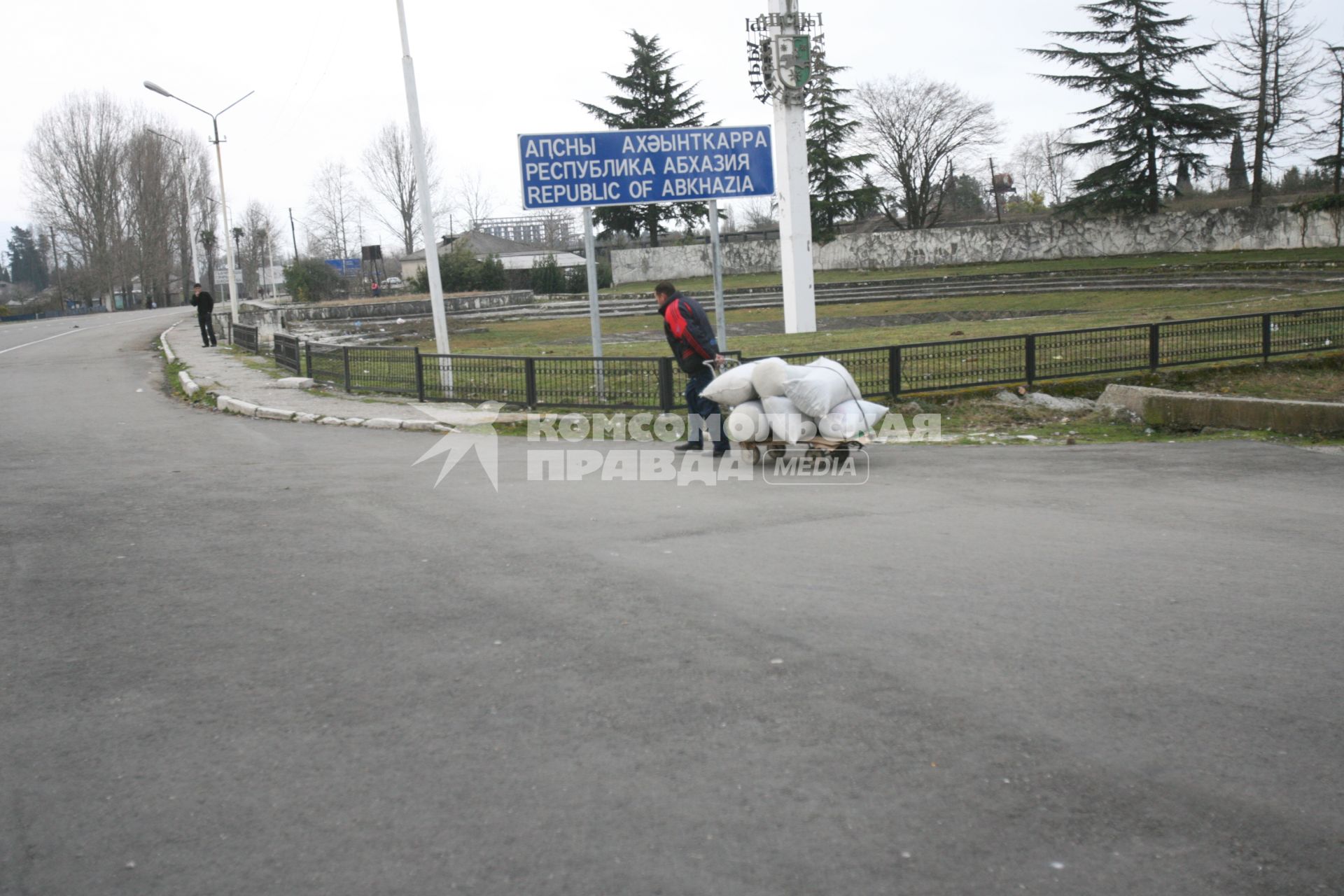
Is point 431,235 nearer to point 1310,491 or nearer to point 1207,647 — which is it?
point 1310,491

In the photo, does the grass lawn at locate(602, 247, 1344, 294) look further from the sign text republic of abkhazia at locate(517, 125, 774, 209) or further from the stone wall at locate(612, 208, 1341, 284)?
the sign text republic of abkhazia at locate(517, 125, 774, 209)

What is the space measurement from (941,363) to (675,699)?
34.3 feet

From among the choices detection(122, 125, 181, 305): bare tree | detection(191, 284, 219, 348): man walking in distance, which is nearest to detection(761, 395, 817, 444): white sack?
detection(191, 284, 219, 348): man walking in distance

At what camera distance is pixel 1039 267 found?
142 ft

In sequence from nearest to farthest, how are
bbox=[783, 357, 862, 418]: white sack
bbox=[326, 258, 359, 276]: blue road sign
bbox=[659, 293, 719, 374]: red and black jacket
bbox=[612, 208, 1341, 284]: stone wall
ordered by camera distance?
bbox=[783, 357, 862, 418]: white sack
bbox=[659, 293, 719, 374]: red and black jacket
bbox=[612, 208, 1341, 284]: stone wall
bbox=[326, 258, 359, 276]: blue road sign

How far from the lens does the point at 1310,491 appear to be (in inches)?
A: 344

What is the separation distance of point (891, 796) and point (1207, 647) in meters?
2.17

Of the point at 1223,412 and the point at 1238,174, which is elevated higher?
the point at 1238,174

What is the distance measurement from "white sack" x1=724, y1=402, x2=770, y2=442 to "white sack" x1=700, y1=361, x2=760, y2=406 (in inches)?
4.5

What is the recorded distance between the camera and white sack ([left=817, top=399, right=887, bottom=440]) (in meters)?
9.76

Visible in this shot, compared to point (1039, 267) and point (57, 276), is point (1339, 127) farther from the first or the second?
point (57, 276)

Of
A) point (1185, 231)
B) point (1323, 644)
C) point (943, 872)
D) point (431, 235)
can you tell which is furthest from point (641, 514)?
point (1185, 231)

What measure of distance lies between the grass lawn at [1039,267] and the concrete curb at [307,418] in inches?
1154

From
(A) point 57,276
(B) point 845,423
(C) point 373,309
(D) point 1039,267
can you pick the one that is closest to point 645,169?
(B) point 845,423
